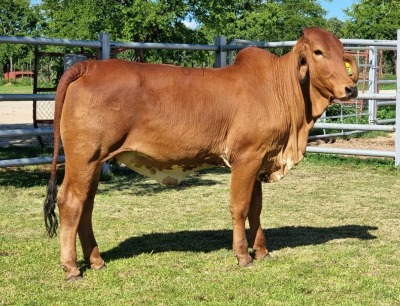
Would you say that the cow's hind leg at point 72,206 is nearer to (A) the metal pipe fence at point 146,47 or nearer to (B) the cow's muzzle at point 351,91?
(B) the cow's muzzle at point 351,91

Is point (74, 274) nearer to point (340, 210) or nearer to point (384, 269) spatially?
point (384, 269)

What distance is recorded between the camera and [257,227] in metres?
6.67

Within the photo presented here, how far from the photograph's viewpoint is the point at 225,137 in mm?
6324

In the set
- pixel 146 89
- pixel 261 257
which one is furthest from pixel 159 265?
pixel 146 89

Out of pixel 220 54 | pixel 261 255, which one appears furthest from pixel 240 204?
pixel 220 54

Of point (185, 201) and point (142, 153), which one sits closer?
point (142, 153)

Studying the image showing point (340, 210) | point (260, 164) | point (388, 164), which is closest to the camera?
point (260, 164)

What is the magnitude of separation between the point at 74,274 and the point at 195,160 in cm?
144

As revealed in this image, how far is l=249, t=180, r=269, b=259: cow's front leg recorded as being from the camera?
6.60m

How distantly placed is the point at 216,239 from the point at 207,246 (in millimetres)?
325

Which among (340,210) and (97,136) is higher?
(97,136)

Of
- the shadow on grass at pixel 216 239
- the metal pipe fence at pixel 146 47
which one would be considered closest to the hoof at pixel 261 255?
the shadow on grass at pixel 216 239

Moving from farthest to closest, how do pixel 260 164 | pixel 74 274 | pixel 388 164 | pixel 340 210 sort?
pixel 388 164 < pixel 340 210 < pixel 260 164 < pixel 74 274

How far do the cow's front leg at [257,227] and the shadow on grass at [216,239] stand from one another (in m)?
0.38
